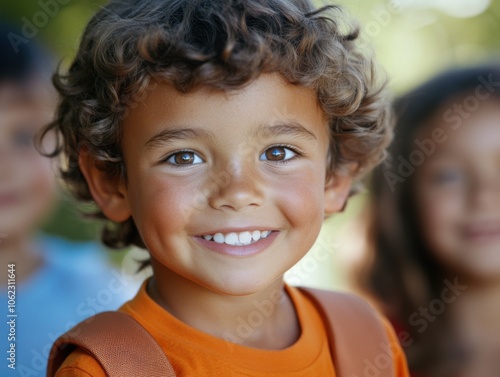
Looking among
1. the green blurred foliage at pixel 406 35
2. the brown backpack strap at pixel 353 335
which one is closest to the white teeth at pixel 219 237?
the brown backpack strap at pixel 353 335

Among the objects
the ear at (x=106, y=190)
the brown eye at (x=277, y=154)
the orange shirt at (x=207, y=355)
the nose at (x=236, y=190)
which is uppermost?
the brown eye at (x=277, y=154)

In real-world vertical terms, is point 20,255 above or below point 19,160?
below

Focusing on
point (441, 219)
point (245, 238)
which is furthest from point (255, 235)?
point (441, 219)

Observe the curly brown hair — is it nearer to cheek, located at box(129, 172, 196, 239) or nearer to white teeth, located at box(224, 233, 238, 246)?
cheek, located at box(129, 172, 196, 239)

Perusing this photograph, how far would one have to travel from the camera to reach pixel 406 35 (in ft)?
10.9

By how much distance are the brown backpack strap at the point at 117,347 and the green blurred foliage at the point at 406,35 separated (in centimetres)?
156

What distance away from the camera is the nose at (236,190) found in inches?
57.5

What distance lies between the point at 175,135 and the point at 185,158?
0.17 ft

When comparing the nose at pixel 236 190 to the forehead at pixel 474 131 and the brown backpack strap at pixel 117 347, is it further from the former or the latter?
the forehead at pixel 474 131

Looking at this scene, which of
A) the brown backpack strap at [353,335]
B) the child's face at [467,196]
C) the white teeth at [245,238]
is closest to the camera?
the white teeth at [245,238]

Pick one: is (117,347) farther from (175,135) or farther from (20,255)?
(20,255)

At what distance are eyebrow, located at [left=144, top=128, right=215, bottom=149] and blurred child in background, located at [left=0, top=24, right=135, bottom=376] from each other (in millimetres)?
1116

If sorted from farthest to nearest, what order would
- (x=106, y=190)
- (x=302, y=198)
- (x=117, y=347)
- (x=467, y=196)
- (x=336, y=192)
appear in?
(x=467, y=196)
(x=336, y=192)
(x=106, y=190)
(x=302, y=198)
(x=117, y=347)

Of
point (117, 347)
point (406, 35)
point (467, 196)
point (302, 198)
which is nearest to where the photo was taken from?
point (117, 347)
